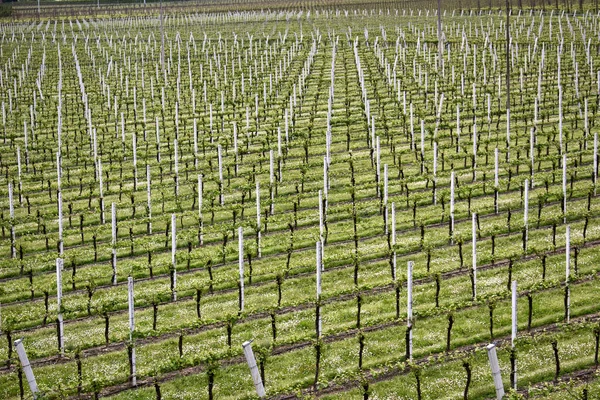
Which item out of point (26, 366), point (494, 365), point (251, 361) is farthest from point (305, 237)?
point (494, 365)

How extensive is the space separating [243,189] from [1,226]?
7.59 m

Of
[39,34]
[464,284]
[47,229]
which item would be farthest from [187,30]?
[464,284]

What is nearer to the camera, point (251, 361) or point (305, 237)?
point (251, 361)

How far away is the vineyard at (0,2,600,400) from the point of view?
18859 mm

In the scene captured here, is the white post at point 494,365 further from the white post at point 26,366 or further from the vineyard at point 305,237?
the white post at point 26,366

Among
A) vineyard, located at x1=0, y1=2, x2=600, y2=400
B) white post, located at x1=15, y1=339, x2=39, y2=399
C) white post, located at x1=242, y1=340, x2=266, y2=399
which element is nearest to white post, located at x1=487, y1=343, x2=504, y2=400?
vineyard, located at x1=0, y1=2, x2=600, y2=400

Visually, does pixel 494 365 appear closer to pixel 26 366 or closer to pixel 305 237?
pixel 26 366

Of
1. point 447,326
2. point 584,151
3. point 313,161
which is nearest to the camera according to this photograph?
point 447,326

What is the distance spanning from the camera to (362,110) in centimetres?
4134

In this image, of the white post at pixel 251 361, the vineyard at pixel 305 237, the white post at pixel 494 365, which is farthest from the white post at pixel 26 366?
the white post at pixel 494 365

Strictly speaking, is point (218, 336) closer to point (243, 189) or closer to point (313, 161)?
point (243, 189)

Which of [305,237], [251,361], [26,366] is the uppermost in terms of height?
[251,361]

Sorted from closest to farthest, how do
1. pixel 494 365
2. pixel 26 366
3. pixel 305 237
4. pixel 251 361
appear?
pixel 494 365
pixel 251 361
pixel 26 366
pixel 305 237

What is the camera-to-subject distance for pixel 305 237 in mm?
26609
